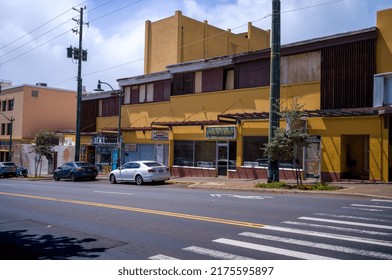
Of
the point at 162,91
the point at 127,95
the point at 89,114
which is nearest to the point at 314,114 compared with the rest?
the point at 162,91

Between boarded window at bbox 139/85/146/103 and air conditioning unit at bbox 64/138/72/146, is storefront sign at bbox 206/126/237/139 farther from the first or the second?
air conditioning unit at bbox 64/138/72/146

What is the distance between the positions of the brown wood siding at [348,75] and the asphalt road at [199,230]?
7.80 m

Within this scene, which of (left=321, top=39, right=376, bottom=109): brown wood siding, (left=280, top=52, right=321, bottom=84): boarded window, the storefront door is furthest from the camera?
the storefront door

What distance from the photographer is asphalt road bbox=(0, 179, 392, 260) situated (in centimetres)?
671

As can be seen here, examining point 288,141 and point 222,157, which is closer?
point 288,141

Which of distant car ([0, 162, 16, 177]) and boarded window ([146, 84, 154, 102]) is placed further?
distant car ([0, 162, 16, 177])

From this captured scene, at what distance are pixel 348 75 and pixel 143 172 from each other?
12.5 m

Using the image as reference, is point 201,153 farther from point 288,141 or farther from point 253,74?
point 288,141

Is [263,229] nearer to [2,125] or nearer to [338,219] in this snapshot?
[338,219]

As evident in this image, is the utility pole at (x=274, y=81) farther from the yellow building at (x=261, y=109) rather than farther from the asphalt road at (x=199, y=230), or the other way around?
the asphalt road at (x=199, y=230)

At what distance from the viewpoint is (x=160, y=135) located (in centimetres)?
2995

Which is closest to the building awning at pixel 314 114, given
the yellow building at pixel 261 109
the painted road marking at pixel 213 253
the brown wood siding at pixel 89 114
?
the yellow building at pixel 261 109

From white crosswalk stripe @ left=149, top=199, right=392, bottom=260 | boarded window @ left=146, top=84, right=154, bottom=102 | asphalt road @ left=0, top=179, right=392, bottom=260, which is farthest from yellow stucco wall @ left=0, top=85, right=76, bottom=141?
white crosswalk stripe @ left=149, top=199, right=392, bottom=260

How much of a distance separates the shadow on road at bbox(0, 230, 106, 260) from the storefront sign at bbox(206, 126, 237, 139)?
1752 centimetres
